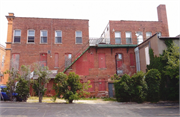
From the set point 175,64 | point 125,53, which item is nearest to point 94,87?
point 125,53

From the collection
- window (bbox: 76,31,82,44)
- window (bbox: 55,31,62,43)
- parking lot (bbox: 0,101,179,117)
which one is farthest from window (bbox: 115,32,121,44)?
parking lot (bbox: 0,101,179,117)

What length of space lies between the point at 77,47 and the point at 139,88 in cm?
1149

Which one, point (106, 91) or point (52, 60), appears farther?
point (52, 60)

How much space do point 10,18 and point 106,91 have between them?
55.2 ft

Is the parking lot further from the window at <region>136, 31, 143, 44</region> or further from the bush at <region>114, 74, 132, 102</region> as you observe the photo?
the window at <region>136, 31, 143, 44</region>

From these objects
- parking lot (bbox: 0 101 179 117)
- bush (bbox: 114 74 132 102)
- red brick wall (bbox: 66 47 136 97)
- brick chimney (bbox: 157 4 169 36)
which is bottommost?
parking lot (bbox: 0 101 179 117)

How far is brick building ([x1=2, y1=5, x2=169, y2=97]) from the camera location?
19.8 metres

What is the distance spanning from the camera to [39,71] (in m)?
13.6

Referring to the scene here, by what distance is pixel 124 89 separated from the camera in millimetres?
13789

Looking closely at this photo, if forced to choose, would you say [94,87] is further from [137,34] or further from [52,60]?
[137,34]

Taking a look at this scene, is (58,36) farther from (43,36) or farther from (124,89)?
(124,89)

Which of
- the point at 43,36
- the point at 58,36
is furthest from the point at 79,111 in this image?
the point at 43,36

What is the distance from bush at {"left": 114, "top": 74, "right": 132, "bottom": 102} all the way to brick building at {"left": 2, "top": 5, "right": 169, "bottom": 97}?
208 inches

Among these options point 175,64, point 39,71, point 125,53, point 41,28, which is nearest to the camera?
point 175,64
